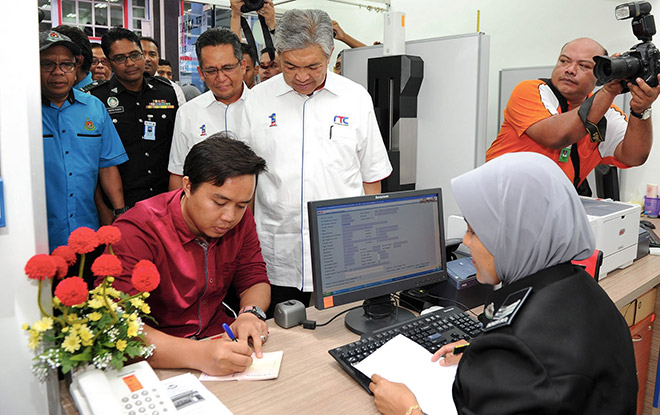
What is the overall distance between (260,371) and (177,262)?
16.8 inches

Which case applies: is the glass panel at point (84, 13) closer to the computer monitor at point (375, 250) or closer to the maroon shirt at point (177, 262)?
the maroon shirt at point (177, 262)

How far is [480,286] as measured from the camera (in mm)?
1744

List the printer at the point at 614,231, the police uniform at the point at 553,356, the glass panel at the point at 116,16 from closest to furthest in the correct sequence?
1. the police uniform at the point at 553,356
2. the printer at the point at 614,231
3. the glass panel at the point at 116,16

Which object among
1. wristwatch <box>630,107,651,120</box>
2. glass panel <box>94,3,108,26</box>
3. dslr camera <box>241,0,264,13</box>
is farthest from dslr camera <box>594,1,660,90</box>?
glass panel <box>94,3,108,26</box>

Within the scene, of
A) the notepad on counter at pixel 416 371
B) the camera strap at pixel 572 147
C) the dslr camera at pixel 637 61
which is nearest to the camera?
the notepad on counter at pixel 416 371

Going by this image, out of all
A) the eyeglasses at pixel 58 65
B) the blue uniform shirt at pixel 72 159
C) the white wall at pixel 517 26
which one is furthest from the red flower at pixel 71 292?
the white wall at pixel 517 26

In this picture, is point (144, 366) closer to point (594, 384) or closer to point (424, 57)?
point (594, 384)

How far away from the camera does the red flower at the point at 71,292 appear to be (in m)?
1.01

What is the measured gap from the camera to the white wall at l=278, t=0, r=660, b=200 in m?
3.44

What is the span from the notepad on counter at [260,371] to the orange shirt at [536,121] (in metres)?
1.48

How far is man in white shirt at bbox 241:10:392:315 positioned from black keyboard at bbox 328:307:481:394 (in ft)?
2.35

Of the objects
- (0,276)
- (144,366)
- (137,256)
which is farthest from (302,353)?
(0,276)

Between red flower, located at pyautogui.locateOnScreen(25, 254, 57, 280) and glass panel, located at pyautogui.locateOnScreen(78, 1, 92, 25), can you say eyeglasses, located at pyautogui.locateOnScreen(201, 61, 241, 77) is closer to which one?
red flower, located at pyautogui.locateOnScreen(25, 254, 57, 280)

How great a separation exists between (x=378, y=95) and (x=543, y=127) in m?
1.28
